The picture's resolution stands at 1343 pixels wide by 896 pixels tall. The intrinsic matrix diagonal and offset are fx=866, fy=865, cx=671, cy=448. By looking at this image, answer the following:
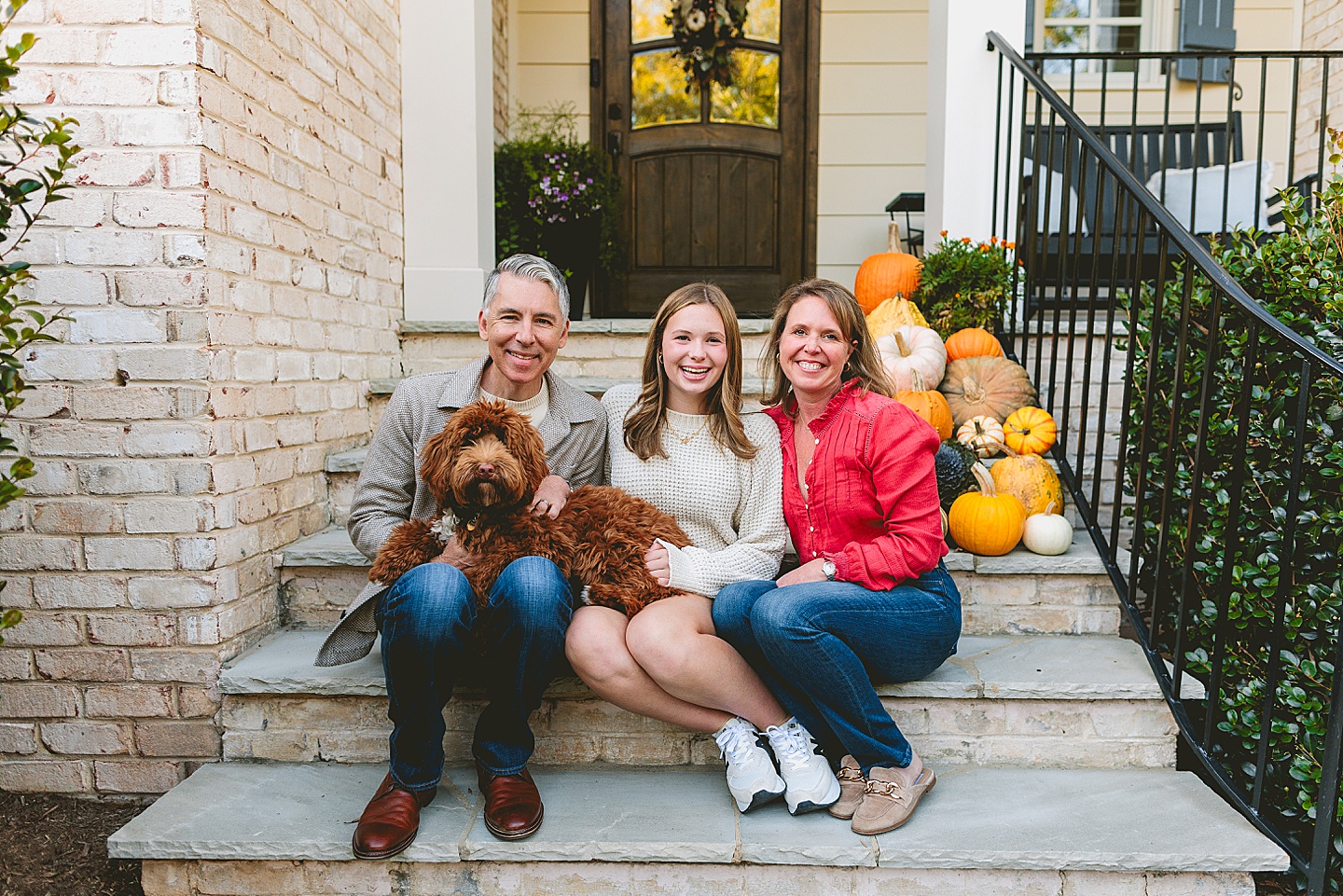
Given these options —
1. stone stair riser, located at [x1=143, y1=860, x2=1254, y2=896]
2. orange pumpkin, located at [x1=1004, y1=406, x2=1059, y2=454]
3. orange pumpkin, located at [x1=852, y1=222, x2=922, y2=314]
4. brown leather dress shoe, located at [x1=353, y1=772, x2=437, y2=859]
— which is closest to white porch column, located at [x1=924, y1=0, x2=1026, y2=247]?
orange pumpkin, located at [x1=852, y1=222, x2=922, y2=314]

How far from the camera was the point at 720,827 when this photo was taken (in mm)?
1789

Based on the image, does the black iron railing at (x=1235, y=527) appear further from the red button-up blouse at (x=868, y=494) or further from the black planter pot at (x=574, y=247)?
the black planter pot at (x=574, y=247)

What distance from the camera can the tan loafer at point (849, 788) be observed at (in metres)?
1.82

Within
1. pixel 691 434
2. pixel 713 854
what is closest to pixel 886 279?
pixel 691 434

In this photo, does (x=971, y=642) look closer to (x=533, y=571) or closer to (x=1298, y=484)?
(x=1298, y=484)

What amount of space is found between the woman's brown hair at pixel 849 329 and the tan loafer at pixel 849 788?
85 centimetres

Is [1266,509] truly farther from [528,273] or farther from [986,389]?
[528,273]

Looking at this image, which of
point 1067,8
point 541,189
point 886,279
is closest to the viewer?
point 886,279

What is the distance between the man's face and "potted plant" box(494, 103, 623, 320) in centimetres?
237

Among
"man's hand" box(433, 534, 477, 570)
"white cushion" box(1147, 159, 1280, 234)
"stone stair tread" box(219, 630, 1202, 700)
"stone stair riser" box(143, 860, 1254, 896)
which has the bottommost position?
"stone stair riser" box(143, 860, 1254, 896)

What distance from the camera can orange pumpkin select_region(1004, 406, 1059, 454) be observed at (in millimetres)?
A: 2756

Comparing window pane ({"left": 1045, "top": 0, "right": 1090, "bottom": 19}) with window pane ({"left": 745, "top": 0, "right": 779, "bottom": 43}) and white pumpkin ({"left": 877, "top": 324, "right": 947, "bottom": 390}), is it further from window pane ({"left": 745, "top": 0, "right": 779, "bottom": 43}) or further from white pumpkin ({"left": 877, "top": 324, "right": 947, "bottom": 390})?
white pumpkin ({"left": 877, "top": 324, "right": 947, "bottom": 390})

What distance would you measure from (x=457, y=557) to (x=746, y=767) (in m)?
0.77

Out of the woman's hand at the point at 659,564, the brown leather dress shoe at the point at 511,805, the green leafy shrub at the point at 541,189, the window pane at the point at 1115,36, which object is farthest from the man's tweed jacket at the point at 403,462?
the window pane at the point at 1115,36
